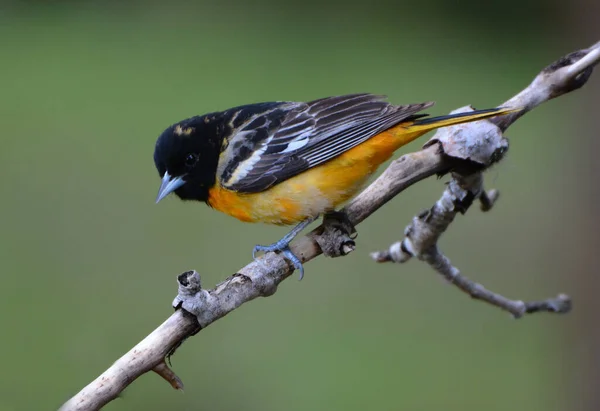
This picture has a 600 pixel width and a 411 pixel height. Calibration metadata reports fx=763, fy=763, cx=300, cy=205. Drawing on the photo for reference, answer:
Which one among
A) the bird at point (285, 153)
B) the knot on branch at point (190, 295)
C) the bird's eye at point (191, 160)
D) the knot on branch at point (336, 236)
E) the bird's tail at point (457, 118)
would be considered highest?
the bird's eye at point (191, 160)

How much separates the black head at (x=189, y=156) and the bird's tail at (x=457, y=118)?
778 millimetres

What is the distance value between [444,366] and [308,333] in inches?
36.1

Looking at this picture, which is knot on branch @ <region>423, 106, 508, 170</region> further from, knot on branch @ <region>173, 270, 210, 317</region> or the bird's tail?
knot on branch @ <region>173, 270, 210, 317</region>

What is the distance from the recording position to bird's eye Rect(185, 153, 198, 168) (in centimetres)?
283

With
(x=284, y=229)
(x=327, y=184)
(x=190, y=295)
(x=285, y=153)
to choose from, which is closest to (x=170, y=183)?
(x=285, y=153)

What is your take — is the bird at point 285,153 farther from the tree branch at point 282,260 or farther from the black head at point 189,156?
the tree branch at point 282,260

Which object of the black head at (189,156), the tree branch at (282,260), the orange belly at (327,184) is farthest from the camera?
the black head at (189,156)

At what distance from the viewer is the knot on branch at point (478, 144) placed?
2.35 meters

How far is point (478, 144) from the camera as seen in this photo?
7.73 feet

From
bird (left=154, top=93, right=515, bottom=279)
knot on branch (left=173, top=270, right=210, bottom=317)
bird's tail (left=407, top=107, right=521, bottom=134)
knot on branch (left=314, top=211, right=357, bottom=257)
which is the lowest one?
knot on branch (left=314, top=211, right=357, bottom=257)

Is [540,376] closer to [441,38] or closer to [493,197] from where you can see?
[493,197]

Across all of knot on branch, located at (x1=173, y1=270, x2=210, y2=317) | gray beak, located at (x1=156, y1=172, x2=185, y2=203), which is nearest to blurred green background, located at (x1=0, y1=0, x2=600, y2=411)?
gray beak, located at (x1=156, y1=172, x2=185, y2=203)

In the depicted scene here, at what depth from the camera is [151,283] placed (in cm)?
521

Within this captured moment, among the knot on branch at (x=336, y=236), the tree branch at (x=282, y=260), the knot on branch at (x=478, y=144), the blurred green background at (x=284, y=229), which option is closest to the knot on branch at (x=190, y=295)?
the tree branch at (x=282, y=260)
